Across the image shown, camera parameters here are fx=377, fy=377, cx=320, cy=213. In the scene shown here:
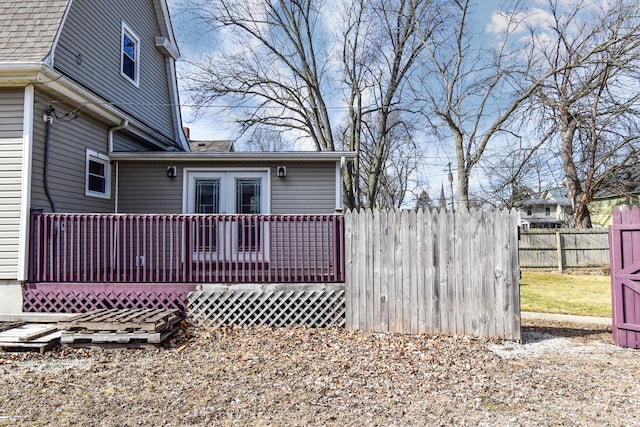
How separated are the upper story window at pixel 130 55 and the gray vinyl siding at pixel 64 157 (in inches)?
88.1

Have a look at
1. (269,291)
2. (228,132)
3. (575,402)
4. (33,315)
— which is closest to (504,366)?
(575,402)

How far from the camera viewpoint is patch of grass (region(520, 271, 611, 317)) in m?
7.75

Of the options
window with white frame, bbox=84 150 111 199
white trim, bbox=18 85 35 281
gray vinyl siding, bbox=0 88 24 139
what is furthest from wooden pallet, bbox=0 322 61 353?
gray vinyl siding, bbox=0 88 24 139

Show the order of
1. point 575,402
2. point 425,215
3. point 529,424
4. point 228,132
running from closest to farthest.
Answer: point 529,424, point 575,402, point 425,215, point 228,132

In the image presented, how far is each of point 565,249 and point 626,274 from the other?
35.2 feet

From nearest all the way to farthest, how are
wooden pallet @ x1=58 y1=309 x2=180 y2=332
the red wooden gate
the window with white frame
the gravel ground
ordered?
1. the gravel ground
2. wooden pallet @ x1=58 y1=309 x2=180 y2=332
3. the red wooden gate
4. the window with white frame

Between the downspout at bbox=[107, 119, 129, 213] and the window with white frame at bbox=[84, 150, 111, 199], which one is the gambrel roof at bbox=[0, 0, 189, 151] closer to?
the downspout at bbox=[107, 119, 129, 213]

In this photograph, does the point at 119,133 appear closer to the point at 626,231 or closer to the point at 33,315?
the point at 33,315

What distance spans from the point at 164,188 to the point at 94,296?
117 inches

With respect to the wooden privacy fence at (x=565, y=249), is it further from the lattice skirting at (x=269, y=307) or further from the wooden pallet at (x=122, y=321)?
the wooden pallet at (x=122, y=321)

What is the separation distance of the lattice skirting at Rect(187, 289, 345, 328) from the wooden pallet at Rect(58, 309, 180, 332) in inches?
21.3

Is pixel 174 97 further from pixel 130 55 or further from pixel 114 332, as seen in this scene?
pixel 114 332

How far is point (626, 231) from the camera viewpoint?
200 inches

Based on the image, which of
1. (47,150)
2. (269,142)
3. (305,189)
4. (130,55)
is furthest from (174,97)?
(269,142)
